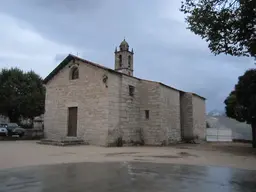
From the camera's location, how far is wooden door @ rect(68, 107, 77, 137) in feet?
70.9

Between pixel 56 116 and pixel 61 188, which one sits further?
pixel 56 116

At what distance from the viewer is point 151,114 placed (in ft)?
73.2

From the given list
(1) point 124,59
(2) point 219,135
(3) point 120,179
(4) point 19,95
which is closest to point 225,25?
(3) point 120,179

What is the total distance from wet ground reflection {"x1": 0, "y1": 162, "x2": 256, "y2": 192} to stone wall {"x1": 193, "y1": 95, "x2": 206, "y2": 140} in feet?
62.0

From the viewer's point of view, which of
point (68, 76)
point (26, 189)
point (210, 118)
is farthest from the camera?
point (210, 118)

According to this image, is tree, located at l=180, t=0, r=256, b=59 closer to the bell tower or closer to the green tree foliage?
the green tree foliage

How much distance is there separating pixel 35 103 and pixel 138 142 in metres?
18.2

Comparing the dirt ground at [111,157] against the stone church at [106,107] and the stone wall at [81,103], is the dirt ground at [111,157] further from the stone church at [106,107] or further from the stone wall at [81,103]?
the stone church at [106,107]

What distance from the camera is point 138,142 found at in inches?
874

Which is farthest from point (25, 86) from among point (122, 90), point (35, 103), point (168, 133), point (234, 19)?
point (234, 19)

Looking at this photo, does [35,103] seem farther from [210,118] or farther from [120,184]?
[120,184]

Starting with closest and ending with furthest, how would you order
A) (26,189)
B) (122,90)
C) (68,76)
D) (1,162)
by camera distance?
(26,189) < (1,162) < (122,90) < (68,76)

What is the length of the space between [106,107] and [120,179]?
1232 cm

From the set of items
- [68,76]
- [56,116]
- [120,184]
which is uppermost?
[68,76]
